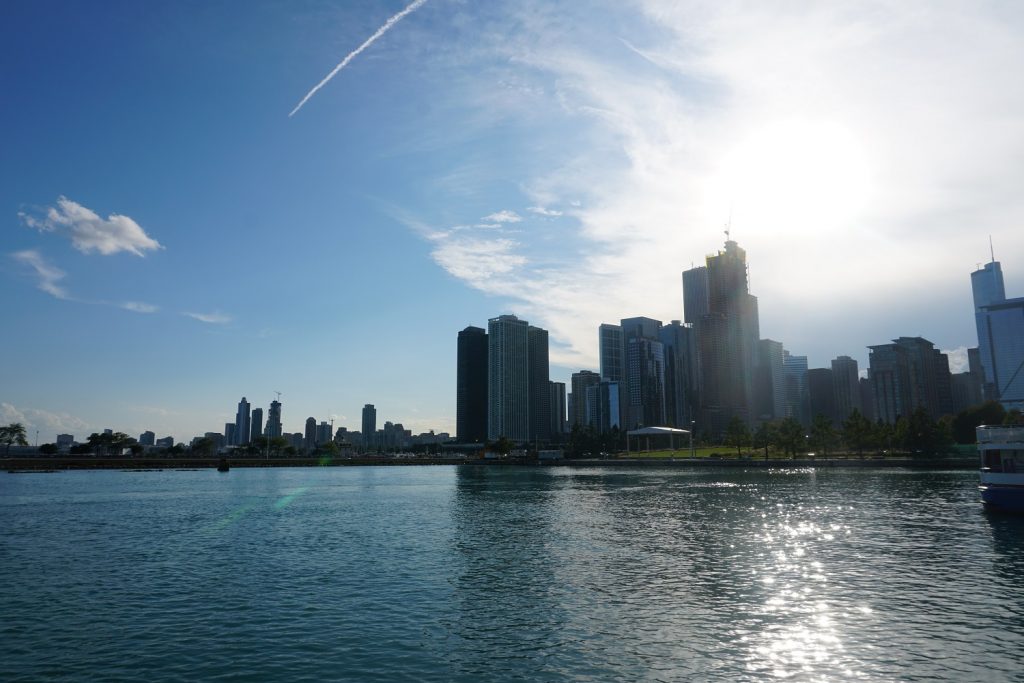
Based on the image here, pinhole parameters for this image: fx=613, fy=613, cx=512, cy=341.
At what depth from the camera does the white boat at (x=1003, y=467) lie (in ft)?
251

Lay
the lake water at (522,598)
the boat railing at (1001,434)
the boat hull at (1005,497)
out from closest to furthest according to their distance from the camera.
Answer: the lake water at (522,598) < the boat hull at (1005,497) < the boat railing at (1001,434)

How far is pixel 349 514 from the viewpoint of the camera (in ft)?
303

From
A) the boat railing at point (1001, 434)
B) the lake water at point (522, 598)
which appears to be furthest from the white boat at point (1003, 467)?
the lake water at point (522, 598)

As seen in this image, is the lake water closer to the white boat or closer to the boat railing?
the white boat

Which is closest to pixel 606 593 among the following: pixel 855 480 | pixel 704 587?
pixel 704 587

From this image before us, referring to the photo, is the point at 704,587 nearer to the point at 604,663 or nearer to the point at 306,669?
the point at 604,663

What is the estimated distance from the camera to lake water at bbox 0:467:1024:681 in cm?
2739

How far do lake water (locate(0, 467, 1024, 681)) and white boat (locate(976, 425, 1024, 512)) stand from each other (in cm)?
295

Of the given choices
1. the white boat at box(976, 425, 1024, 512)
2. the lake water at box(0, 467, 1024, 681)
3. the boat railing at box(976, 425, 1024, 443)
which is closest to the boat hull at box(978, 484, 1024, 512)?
the white boat at box(976, 425, 1024, 512)

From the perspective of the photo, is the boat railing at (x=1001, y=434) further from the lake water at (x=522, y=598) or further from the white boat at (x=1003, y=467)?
the lake water at (x=522, y=598)

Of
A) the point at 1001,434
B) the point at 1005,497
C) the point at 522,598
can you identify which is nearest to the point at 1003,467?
the point at 1001,434

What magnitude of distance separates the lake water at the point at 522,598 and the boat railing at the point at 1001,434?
9783 millimetres

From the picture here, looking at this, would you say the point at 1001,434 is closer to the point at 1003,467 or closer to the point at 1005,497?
the point at 1003,467

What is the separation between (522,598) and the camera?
39.1 m
